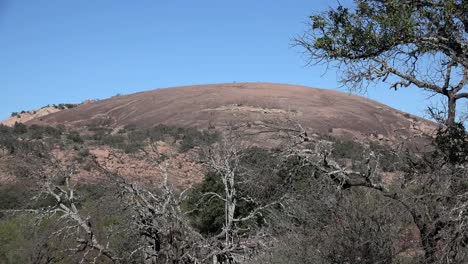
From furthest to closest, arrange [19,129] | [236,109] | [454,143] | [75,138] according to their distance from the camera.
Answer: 1. [236,109]
2. [19,129]
3. [75,138]
4. [454,143]

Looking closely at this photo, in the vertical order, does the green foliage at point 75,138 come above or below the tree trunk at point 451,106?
below

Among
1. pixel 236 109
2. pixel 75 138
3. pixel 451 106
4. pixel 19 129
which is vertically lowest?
pixel 75 138

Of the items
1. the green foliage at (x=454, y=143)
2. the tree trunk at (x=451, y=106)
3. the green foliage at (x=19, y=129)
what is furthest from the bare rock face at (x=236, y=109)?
the green foliage at (x=454, y=143)

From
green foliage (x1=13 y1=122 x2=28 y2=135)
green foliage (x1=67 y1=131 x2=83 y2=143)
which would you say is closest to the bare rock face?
green foliage (x1=13 y1=122 x2=28 y2=135)

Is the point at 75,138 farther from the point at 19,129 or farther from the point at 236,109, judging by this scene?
the point at 236,109

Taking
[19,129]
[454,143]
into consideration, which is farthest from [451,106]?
[19,129]

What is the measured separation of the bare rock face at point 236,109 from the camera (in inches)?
2201

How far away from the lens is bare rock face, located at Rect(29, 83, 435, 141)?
5591 centimetres

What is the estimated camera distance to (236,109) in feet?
191

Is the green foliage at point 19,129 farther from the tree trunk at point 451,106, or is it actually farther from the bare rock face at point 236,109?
the tree trunk at point 451,106

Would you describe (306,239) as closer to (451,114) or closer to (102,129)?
→ (451,114)

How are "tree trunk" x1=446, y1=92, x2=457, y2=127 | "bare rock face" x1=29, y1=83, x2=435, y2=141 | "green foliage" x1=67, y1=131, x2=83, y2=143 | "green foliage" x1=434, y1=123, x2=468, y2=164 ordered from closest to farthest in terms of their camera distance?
1. "green foliage" x1=434, y1=123, x2=468, y2=164
2. "tree trunk" x1=446, y1=92, x2=457, y2=127
3. "green foliage" x1=67, y1=131, x2=83, y2=143
4. "bare rock face" x1=29, y1=83, x2=435, y2=141

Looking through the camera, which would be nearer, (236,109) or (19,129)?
(19,129)

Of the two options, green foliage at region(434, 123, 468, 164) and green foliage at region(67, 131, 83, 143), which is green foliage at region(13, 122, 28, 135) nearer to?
green foliage at region(67, 131, 83, 143)
